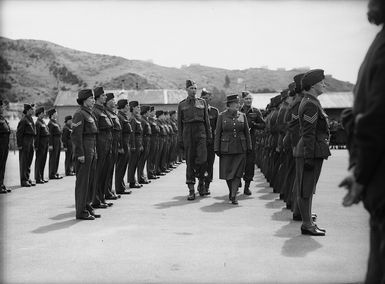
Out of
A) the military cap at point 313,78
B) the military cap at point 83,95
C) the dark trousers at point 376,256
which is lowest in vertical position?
the dark trousers at point 376,256

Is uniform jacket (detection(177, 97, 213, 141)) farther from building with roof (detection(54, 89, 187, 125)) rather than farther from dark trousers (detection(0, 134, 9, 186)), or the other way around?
building with roof (detection(54, 89, 187, 125))

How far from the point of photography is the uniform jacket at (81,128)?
8.54 metres

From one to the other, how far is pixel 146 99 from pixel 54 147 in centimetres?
7112

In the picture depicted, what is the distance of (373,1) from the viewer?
332 centimetres

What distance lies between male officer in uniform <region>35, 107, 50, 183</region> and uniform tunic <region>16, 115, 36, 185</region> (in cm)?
53

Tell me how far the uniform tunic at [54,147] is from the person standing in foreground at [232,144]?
807cm

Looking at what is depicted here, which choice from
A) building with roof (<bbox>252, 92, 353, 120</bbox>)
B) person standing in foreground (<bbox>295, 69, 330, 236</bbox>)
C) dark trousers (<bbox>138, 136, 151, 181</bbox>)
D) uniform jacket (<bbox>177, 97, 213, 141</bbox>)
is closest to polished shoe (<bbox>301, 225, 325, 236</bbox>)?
person standing in foreground (<bbox>295, 69, 330, 236</bbox>)

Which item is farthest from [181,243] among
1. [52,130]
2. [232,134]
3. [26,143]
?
[52,130]

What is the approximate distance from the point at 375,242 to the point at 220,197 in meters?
8.16

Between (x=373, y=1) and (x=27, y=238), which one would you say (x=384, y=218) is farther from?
(x=27, y=238)

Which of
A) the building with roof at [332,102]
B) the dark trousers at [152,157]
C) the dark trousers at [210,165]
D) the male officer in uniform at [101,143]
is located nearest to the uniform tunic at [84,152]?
the male officer in uniform at [101,143]

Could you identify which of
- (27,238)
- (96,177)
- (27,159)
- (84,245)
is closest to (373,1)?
(84,245)

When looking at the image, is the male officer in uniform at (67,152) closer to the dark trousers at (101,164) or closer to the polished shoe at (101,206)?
the dark trousers at (101,164)

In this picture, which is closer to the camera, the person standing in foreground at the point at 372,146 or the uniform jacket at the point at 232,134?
the person standing in foreground at the point at 372,146
